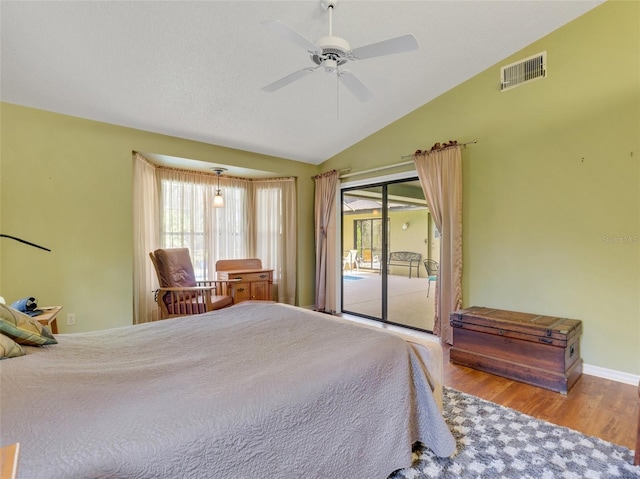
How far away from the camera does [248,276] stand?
4.68m

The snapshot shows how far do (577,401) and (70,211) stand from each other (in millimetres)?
4934

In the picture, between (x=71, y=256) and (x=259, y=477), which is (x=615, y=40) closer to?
(x=259, y=477)

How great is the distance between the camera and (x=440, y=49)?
3.09 meters

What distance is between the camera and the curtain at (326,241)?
520 centimetres

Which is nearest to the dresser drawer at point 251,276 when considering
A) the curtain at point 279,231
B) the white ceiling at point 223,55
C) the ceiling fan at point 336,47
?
the curtain at point 279,231

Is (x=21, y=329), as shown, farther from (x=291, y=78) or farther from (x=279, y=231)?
(x=279, y=231)

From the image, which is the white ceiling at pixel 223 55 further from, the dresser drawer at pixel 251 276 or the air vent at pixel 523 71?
the dresser drawer at pixel 251 276

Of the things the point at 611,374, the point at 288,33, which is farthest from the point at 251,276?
the point at 611,374

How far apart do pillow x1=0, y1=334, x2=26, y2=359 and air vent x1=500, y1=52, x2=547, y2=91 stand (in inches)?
175

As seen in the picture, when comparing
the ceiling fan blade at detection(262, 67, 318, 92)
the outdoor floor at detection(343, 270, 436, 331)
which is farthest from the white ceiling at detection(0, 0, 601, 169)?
the outdoor floor at detection(343, 270, 436, 331)

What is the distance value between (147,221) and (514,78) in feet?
15.4

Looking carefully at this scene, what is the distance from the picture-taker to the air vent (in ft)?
10.3

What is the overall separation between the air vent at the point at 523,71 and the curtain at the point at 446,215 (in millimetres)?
795

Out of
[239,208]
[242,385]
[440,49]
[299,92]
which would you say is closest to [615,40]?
[440,49]
